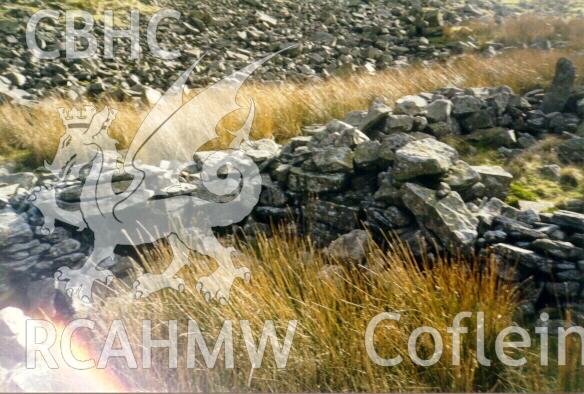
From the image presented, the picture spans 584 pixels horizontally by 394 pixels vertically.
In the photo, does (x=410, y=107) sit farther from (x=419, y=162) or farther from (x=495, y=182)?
(x=419, y=162)

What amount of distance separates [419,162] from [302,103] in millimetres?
3710

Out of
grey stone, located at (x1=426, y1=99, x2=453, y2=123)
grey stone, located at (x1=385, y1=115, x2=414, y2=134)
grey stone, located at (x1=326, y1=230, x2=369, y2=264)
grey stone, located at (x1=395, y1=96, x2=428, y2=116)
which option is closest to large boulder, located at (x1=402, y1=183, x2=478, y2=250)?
grey stone, located at (x1=326, y1=230, x2=369, y2=264)

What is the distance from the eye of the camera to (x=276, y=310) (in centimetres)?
343

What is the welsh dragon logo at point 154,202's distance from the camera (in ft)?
13.9

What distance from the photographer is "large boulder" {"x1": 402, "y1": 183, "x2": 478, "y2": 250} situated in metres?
4.11

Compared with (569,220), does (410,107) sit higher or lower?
higher

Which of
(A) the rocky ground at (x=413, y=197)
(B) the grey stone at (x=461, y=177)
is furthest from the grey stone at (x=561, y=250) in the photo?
(B) the grey stone at (x=461, y=177)

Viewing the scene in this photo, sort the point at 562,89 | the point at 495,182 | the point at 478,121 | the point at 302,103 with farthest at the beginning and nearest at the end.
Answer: the point at 302,103 → the point at 562,89 → the point at 478,121 → the point at 495,182

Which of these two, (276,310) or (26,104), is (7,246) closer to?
(276,310)

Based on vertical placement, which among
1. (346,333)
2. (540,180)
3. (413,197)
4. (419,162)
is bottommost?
(346,333)

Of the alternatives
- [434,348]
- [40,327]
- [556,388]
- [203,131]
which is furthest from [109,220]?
[556,388]

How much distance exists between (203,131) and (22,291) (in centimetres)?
314

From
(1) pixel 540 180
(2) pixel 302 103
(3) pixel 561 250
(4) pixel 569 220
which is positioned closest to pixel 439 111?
(1) pixel 540 180

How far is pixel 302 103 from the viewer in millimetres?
7973
